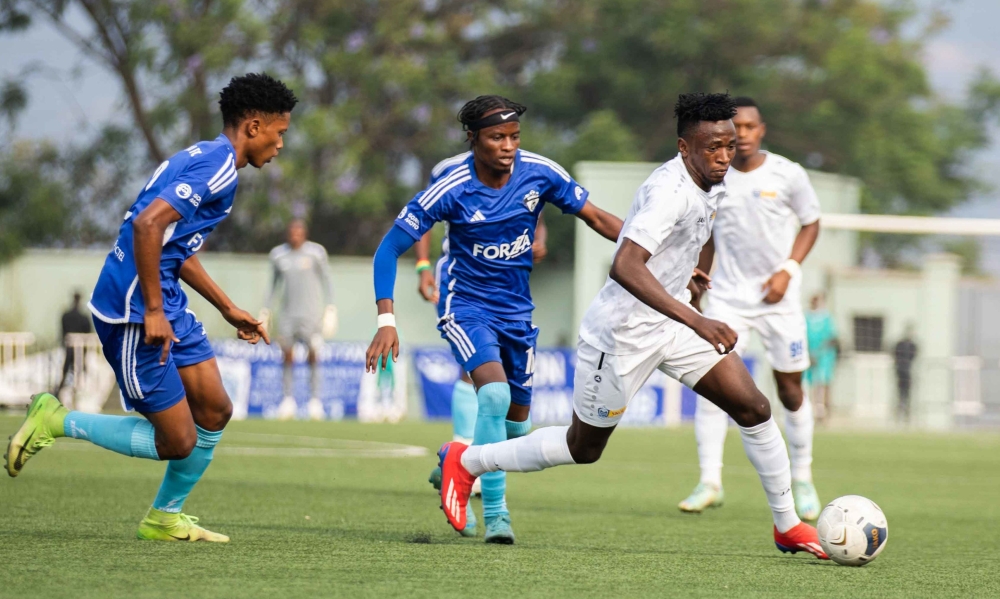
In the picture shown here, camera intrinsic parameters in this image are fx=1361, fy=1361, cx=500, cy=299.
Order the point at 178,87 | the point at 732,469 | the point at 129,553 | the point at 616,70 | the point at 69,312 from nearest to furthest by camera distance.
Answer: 1. the point at 129,553
2. the point at 732,469
3. the point at 69,312
4. the point at 178,87
5. the point at 616,70

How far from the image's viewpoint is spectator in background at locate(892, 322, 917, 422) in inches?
1051

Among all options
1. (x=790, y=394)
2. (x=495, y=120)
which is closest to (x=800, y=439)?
(x=790, y=394)

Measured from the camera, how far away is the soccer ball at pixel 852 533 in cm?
615

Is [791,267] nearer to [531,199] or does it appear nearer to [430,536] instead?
[531,199]

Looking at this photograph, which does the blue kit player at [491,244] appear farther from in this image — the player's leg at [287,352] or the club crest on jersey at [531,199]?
the player's leg at [287,352]

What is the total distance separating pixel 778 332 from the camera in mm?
8812

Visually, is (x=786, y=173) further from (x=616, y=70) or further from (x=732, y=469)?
(x=616, y=70)

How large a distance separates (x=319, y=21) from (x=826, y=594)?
3170cm

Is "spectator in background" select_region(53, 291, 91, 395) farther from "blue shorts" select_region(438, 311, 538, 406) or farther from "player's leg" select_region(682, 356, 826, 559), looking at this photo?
"player's leg" select_region(682, 356, 826, 559)

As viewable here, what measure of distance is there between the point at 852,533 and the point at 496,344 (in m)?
2.05

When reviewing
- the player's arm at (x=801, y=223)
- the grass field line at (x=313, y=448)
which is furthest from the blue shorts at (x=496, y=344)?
the grass field line at (x=313, y=448)

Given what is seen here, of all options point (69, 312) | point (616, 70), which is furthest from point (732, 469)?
point (616, 70)

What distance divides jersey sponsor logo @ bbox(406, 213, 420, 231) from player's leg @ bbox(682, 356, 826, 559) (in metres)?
1.64

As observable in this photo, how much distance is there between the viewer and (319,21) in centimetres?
3525
